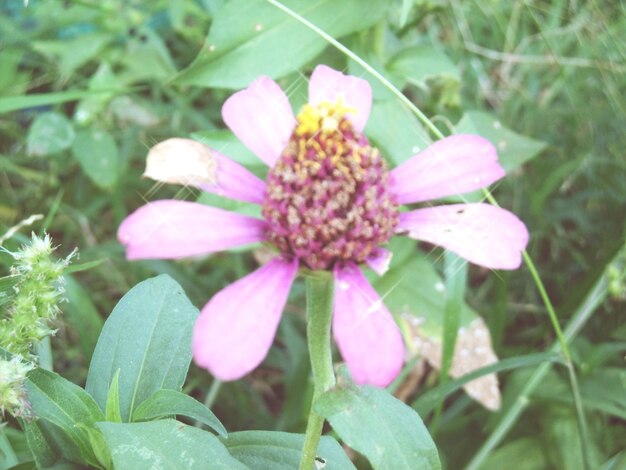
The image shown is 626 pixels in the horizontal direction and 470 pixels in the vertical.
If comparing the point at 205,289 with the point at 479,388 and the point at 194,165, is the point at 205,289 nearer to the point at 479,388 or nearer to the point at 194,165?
the point at 479,388

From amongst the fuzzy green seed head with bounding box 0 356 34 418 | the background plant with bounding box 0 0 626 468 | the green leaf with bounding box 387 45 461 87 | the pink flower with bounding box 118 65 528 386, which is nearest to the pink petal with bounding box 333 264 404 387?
the pink flower with bounding box 118 65 528 386

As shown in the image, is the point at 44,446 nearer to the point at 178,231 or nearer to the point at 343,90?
the point at 178,231

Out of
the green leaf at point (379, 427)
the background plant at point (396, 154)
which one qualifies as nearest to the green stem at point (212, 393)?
the background plant at point (396, 154)

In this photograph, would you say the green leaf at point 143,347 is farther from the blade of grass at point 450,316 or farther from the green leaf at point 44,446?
the blade of grass at point 450,316

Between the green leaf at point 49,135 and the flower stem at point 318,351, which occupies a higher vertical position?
the green leaf at point 49,135

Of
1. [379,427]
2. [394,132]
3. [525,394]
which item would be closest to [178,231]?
[379,427]

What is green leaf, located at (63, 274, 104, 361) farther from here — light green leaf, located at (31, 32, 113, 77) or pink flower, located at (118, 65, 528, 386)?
pink flower, located at (118, 65, 528, 386)
